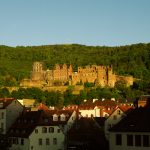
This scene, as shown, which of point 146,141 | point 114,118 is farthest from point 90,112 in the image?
point 146,141

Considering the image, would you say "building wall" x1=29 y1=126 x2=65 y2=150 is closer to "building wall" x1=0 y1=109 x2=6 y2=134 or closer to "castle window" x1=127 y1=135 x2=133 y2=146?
"building wall" x1=0 y1=109 x2=6 y2=134

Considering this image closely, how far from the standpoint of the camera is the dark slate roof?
4959 cm

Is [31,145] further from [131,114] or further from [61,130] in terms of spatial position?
[131,114]

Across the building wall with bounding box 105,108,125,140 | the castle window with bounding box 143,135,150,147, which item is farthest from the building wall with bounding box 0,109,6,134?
the castle window with bounding box 143,135,150,147

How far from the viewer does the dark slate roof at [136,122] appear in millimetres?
49594

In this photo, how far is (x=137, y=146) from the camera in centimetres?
4944

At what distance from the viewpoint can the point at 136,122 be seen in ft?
167

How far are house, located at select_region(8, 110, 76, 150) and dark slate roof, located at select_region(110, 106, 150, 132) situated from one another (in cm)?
1726

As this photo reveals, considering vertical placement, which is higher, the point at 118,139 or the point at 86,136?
the point at 118,139

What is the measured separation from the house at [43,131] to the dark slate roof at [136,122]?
1726cm

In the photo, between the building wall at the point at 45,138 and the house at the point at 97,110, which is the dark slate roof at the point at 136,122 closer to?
the building wall at the point at 45,138

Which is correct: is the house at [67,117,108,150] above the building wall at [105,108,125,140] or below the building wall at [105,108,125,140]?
below

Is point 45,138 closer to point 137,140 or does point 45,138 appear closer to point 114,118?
point 114,118

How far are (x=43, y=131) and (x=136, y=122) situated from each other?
70.6 ft
